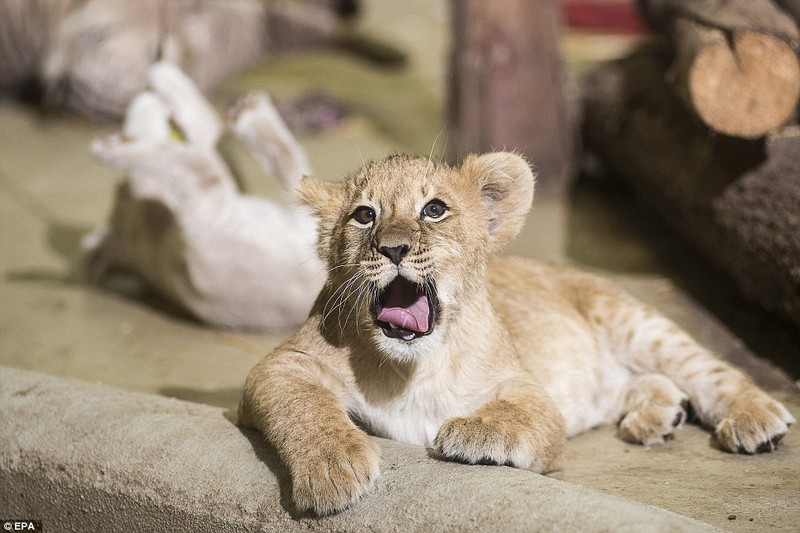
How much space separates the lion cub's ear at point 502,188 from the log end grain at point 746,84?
2270mm

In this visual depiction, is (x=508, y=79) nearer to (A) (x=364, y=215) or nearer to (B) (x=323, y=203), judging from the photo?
(B) (x=323, y=203)

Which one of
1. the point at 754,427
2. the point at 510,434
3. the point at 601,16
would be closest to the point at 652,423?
the point at 754,427

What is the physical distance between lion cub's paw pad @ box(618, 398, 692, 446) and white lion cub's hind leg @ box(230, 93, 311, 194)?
265cm

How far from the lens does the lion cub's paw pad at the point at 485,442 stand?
3209 mm

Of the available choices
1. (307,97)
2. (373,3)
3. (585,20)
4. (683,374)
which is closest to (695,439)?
(683,374)

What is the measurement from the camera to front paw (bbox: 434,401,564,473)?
321 cm

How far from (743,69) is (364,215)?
3040mm

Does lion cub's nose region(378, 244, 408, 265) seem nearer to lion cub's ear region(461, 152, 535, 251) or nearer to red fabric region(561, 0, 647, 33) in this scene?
lion cub's ear region(461, 152, 535, 251)

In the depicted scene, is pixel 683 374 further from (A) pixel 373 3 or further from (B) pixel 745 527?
(A) pixel 373 3

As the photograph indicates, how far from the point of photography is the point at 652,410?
4258 mm

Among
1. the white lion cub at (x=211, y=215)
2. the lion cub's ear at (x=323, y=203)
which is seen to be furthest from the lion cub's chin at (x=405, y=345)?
the white lion cub at (x=211, y=215)

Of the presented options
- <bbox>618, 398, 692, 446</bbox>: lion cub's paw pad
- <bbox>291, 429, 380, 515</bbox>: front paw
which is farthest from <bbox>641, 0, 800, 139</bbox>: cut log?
<bbox>291, 429, 380, 515</bbox>: front paw

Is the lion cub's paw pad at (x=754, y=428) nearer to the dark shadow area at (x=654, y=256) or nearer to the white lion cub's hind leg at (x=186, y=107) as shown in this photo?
the dark shadow area at (x=654, y=256)

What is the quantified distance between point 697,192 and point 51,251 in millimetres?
4642
